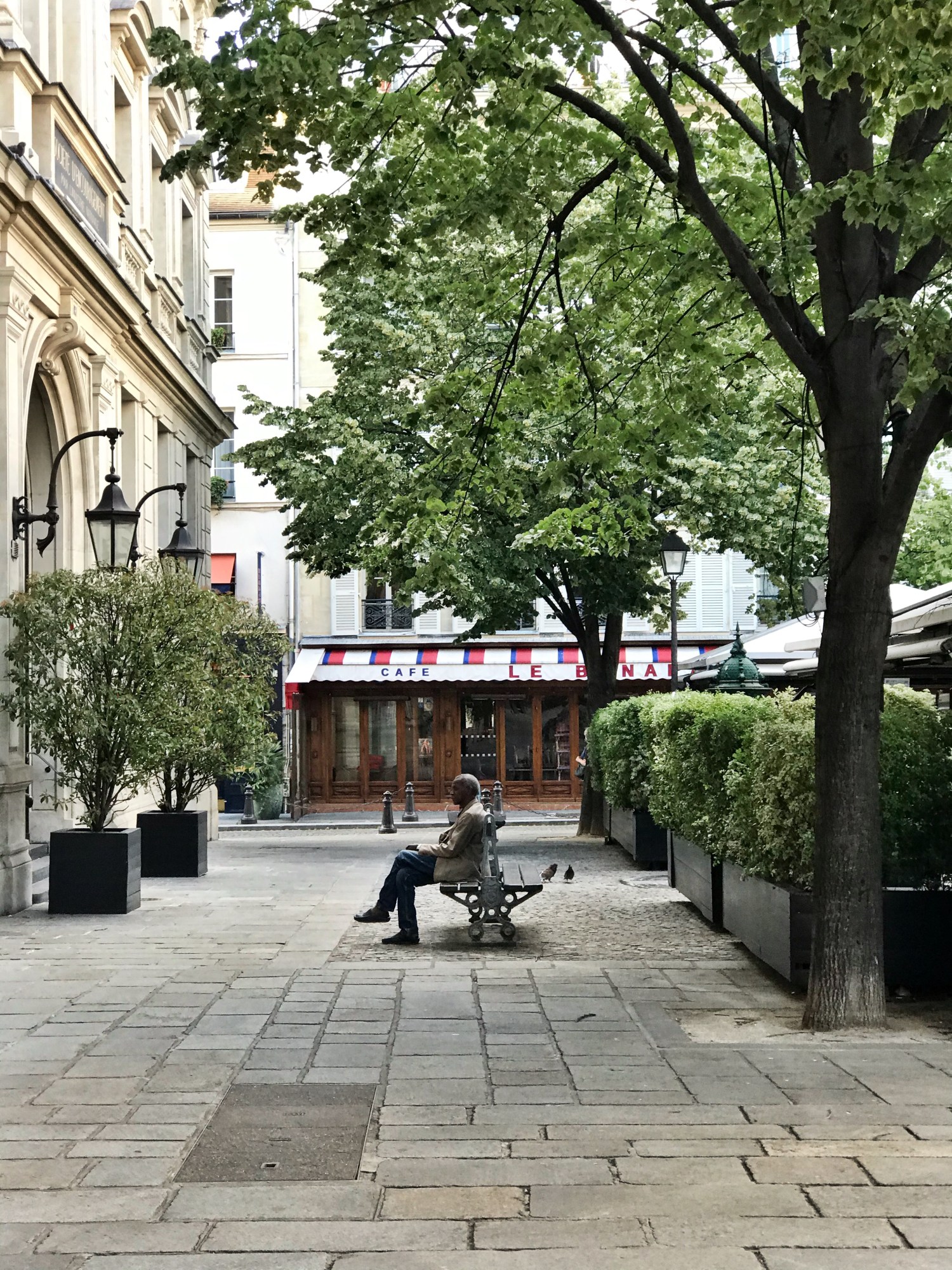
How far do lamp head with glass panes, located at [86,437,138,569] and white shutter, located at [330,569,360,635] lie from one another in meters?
23.3

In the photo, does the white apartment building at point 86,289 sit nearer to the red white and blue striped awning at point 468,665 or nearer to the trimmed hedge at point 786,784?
the trimmed hedge at point 786,784

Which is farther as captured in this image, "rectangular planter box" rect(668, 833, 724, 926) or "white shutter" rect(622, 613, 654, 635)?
"white shutter" rect(622, 613, 654, 635)

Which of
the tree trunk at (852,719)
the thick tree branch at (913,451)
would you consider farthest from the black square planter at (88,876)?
the thick tree branch at (913,451)

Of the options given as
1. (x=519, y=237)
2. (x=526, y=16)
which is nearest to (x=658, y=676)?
(x=519, y=237)

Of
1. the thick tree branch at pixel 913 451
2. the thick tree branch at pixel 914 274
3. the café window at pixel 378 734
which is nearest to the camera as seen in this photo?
the thick tree branch at pixel 913 451

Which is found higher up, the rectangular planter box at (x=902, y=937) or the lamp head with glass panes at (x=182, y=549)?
the lamp head with glass panes at (x=182, y=549)

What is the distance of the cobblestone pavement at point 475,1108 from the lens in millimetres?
4469

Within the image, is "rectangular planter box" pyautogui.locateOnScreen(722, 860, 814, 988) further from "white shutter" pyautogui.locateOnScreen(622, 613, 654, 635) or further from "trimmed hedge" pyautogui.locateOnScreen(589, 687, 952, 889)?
"white shutter" pyautogui.locateOnScreen(622, 613, 654, 635)

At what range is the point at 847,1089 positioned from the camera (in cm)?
627

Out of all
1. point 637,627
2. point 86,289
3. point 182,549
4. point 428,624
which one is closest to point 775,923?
point 182,549

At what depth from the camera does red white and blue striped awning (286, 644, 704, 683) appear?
113 ft

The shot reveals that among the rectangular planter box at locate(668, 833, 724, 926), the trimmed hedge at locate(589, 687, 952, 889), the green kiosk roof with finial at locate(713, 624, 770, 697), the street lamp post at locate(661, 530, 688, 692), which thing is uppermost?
the street lamp post at locate(661, 530, 688, 692)

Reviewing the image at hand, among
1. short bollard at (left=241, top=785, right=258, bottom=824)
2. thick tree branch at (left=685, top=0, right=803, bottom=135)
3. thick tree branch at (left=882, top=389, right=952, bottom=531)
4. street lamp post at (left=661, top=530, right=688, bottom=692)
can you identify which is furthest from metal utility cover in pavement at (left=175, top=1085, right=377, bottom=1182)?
short bollard at (left=241, top=785, right=258, bottom=824)

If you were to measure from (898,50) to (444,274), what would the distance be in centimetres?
1474
